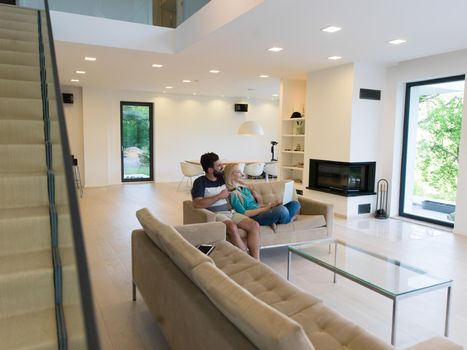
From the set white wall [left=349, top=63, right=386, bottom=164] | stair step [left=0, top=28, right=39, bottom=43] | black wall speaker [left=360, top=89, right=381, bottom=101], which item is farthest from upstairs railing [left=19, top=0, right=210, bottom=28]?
black wall speaker [left=360, top=89, right=381, bottom=101]

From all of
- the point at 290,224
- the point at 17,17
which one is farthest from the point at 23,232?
the point at 17,17

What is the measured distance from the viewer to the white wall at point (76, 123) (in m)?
9.78

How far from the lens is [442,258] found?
14.4 ft

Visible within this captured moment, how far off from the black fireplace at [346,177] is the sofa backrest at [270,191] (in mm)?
2067

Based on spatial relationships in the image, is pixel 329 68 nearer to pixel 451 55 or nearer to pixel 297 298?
pixel 451 55

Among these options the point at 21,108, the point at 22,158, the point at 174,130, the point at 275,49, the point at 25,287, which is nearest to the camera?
the point at 25,287

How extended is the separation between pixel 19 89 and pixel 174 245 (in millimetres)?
2241

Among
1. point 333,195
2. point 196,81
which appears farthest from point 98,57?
point 333,195

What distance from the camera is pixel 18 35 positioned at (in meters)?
4.38

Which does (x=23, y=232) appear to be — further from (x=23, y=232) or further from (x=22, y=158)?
(x=22, y=158)

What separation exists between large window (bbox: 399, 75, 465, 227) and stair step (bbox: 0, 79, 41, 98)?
5.62m

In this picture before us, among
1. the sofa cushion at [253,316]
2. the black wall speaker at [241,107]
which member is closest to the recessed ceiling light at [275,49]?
the sofa cushion at [253,316]

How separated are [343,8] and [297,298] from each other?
2.83m

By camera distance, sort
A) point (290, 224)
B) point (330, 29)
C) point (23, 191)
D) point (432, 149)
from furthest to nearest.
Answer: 1. point (432, 149)
2. point (330, 29)
3. point (290, 224)
4. point (23, 191)
